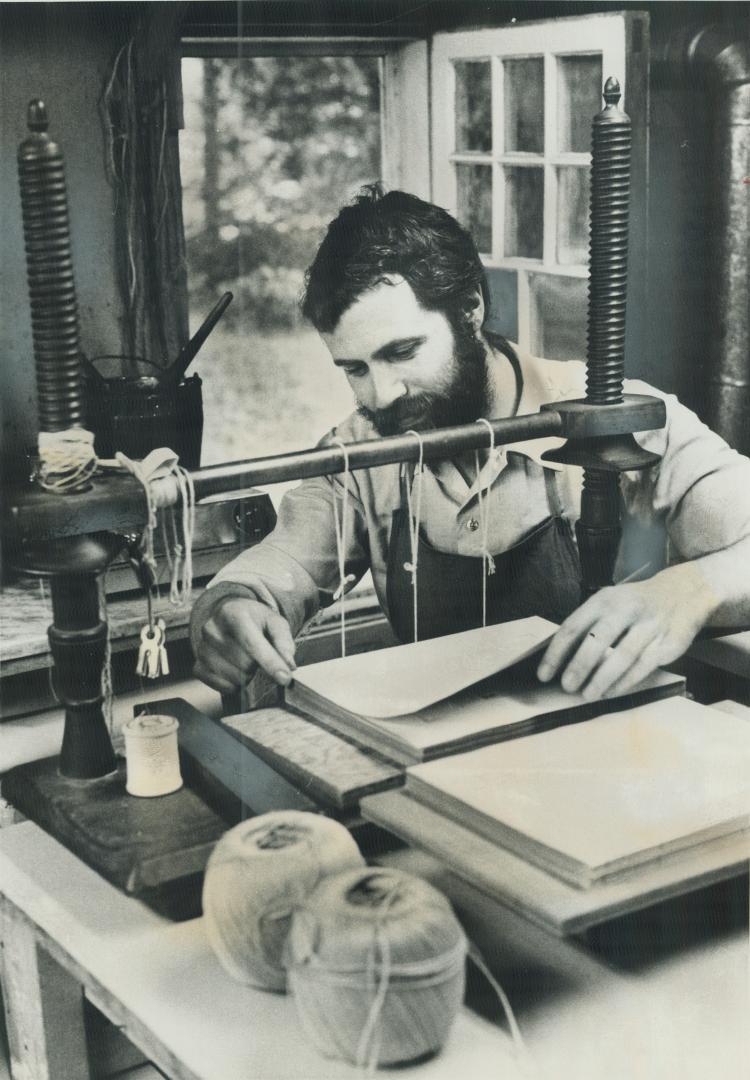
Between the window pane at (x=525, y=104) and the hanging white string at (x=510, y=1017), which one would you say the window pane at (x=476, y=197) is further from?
the hanging white string at (x=510, y=1017)

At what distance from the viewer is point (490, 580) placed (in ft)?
6.42

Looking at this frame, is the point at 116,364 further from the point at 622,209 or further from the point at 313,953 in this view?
the point at 313,953

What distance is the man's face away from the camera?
1.81 meters

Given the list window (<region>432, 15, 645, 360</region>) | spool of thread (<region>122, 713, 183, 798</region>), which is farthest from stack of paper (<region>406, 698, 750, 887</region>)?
window (<region>432, 15, 645, 360</region>)

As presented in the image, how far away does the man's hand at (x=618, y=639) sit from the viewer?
1417 millimetres

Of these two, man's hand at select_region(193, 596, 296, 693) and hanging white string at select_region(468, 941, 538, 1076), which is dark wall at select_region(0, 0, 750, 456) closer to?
man's hand at select_region(193, 596, 296, 693)

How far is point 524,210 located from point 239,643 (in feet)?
3.68

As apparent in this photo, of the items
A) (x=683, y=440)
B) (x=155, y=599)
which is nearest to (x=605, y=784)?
(x=683, y=440)

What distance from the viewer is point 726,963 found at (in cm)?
111

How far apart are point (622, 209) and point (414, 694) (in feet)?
2.00

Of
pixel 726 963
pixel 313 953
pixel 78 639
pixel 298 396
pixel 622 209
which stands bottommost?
pixel 726 963

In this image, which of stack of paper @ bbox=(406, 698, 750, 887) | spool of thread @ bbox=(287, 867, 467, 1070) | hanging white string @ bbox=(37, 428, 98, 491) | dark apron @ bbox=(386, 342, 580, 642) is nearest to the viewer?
spool of thread @ bbox=(287, 867, 467, 1070)

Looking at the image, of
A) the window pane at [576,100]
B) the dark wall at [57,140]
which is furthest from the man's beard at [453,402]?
the dark wall at [57,140]

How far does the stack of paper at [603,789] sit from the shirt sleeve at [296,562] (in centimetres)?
52
